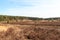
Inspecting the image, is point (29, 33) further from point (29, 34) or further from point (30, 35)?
point (30, 35)

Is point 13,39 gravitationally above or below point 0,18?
above

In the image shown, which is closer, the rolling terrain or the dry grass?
the dry grass

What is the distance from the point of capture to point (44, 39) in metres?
16.1

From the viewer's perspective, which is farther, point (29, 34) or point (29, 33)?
point (29, 33)

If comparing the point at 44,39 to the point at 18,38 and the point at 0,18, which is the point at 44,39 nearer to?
the point at 18,38

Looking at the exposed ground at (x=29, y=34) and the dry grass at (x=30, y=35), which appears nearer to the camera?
the dry grass at (x=30, y=35)

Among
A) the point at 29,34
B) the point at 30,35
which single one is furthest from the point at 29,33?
the point at 30,35

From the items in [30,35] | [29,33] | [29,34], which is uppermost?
[30,35]

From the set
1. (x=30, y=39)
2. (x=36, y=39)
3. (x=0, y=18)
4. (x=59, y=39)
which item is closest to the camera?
(x=59, y=39)

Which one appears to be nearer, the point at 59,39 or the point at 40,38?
the point at 59,39

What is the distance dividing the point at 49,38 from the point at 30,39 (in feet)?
10.2

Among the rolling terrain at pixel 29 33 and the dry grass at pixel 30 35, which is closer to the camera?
the dry grass at pixel 30 35

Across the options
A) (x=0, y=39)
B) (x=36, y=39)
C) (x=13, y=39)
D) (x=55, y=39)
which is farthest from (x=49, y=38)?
(x=0, y=39)

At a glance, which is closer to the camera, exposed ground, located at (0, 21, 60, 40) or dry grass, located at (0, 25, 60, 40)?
dry grass, located at (0, 25, 60, 40)
